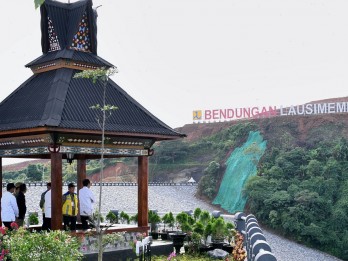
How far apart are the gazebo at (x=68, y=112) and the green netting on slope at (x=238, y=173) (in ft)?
91.6

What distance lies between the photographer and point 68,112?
10.7m

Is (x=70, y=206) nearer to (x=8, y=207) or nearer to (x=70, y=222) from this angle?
(x=70, y=222)

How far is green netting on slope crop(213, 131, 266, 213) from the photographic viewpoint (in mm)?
40375

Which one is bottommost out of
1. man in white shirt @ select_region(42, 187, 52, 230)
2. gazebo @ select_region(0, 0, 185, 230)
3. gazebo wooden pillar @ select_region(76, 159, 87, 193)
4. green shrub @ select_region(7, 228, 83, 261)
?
green shrub @ select_region(7, 228, 83, 261)

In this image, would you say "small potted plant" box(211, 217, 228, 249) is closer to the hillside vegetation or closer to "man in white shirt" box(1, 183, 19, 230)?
"man in white shirt" box(1, 183, 19, 230)

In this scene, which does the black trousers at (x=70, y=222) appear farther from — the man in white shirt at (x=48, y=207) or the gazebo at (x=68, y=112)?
the gazebo at (x=68, y=112)

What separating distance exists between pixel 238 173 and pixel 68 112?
34.0m

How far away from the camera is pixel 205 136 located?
58.7 m

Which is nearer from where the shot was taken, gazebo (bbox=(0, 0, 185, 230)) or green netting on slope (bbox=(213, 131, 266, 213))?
gazebo (bbox=(0, 0, 185, 230))

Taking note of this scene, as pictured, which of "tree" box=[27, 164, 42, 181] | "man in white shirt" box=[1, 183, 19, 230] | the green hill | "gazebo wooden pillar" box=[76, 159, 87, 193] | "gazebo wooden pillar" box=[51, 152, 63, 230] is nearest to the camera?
"gazebo wooden pillar" box=[51, 152, 63, 230]

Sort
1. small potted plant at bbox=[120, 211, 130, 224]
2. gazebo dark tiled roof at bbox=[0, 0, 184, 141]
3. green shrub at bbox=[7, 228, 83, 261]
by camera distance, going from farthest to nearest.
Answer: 1. small potted plant at bbox=[120, 211, 130, 224]
2. gazebo dark tiled roof at bbox=[0, 0, 184, 141]
3. green shrub at bbox=[7, 228, 83, 261]

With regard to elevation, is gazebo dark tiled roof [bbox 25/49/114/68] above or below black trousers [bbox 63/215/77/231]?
above

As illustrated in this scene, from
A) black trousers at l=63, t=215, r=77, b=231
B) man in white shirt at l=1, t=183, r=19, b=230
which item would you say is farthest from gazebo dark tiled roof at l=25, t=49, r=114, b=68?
black trousers at l=63, t=215, r=77, b=231

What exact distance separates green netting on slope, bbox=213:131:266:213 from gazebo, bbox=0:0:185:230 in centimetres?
2793
